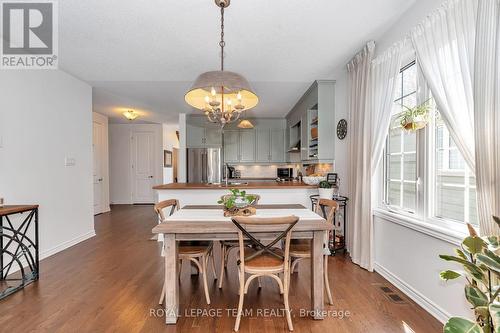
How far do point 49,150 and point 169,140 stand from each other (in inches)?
195

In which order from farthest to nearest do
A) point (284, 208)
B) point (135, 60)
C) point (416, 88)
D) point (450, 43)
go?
1. point (135, 60)
2. point (284, 208)
3. point (416, 88)
4. point (450, 43)

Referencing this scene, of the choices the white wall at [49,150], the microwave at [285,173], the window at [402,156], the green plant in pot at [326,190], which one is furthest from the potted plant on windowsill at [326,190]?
the white wall at [49,150]

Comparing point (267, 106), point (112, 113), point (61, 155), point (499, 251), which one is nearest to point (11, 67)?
point (61, 155)

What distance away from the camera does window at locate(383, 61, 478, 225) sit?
1.96 meters

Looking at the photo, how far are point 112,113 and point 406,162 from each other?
6.66 m

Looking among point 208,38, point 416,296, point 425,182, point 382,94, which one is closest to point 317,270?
point 416,296

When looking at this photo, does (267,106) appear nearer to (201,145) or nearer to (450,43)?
(201,145)

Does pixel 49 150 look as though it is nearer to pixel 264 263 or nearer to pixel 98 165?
pixel 98 165

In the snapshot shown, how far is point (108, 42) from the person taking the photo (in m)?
2.75

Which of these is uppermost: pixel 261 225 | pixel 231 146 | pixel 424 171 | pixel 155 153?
pixel 231 146

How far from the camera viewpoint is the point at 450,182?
2055 mm

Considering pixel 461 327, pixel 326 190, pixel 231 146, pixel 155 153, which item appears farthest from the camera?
pixel 155 153

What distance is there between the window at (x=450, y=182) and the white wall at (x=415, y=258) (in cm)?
28

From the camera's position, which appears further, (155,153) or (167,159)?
(167,159)
